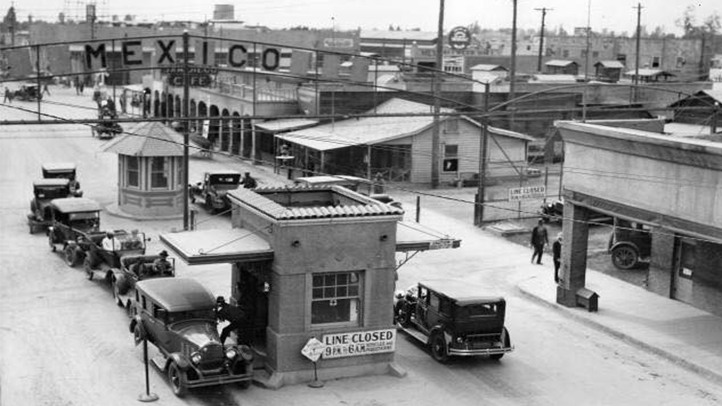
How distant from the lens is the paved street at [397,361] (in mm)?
20531

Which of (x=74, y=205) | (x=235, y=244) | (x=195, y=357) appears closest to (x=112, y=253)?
(x=74, y=205)

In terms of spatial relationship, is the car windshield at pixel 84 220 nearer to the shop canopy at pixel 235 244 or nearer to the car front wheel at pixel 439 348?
the shop canopy at pixel 235 244

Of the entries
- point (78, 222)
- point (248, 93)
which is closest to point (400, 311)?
point (78, 222)

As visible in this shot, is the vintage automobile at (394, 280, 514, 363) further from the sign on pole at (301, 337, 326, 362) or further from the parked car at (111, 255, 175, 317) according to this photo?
the parked car at (111, 255, 175, 317)

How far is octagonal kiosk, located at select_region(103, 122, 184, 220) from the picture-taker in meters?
39.8

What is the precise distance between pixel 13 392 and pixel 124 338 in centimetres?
428

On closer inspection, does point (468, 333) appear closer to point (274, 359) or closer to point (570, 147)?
point (274, 359)

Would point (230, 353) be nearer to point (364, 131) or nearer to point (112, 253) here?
point (112, 253)

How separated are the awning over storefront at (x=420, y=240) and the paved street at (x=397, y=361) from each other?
263cm

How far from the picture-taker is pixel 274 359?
839 inches

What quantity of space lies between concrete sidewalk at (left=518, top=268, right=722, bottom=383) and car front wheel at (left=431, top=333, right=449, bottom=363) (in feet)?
17.5

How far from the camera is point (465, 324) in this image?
73.8 feet

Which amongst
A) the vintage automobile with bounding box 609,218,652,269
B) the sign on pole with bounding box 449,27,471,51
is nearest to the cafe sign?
the vintage automobile with bounding box 609,218,652,269

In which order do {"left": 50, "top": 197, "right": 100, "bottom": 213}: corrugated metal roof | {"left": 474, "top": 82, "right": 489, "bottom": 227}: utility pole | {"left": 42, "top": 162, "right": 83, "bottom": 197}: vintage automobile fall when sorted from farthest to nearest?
{"left": 42, "top": 162, "right": 83, "bottom": 197}: vintage automobile < {"left": 474, "top": 82, "right": 489, "bottom": 227}: utility pole < {"left": 50, "top": 197, "right": 100, "bottom": 213}: corrugated metal roof
